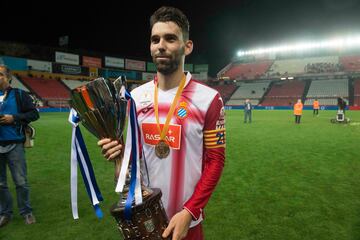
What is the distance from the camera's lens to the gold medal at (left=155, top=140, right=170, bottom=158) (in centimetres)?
171

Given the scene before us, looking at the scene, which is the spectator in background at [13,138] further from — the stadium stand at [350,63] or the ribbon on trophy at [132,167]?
the stadium stand at [350,63]

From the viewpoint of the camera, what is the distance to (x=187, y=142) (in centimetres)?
168

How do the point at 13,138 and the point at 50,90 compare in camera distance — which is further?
the point at 50,90

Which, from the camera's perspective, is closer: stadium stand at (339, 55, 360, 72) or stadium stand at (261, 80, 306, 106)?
stadium stand at (261, 80, 306, 106)

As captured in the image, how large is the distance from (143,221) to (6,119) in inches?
122

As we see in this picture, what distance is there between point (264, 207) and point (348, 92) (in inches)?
1656

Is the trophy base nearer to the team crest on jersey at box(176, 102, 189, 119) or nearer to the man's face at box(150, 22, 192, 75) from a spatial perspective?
the team crest on jersey at box(176, 102, 189, 119)

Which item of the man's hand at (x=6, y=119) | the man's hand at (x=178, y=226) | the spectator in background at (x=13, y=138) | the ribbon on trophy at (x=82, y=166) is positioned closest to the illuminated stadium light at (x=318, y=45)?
the spectator in background at (x=13, y=138)

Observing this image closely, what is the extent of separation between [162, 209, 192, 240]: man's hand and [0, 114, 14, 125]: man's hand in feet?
10.2

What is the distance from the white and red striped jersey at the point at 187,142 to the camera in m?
1.63

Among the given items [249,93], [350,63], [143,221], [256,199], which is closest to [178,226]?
[143,221]

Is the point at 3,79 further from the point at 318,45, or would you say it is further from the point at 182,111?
the point at 318,45

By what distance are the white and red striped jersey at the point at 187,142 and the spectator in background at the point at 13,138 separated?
269 centimetres

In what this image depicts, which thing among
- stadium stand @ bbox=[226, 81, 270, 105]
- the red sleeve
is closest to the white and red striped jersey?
the red sleeve
